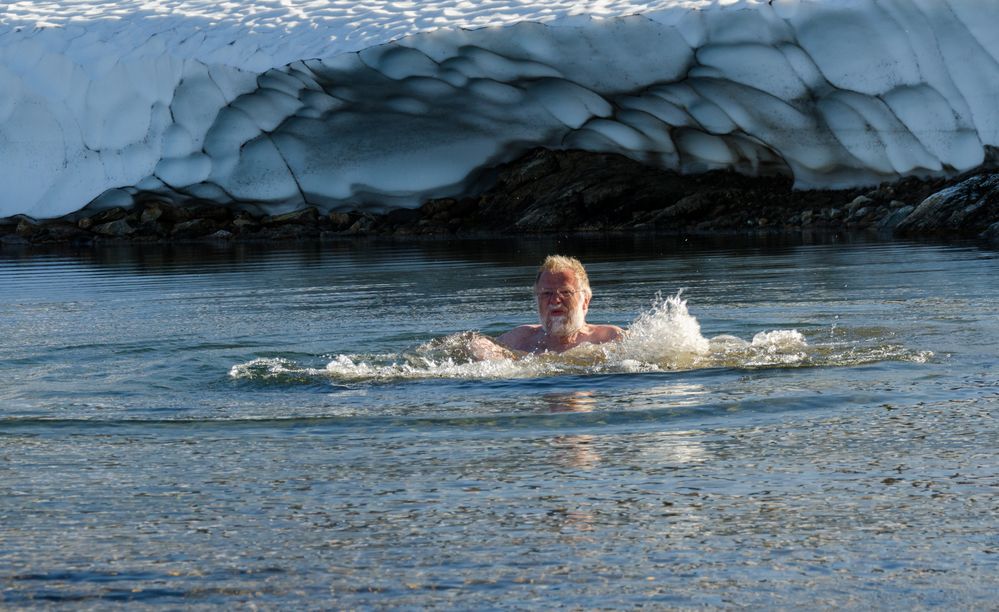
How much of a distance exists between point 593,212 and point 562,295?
15923 mm

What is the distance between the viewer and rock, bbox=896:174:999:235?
19.3 metres

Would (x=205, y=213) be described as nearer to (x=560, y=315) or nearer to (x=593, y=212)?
(x=593, y=212)

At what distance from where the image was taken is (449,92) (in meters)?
21.6

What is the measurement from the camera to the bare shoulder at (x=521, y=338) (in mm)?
8227

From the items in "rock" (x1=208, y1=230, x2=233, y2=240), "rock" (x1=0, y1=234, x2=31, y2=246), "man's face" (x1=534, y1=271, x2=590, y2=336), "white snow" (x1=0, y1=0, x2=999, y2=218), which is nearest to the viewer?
"man's face" (x1=534, y1=271, x2=590, y2=336)

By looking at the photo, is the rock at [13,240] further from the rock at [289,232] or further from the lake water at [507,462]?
the lake water at [507,462]

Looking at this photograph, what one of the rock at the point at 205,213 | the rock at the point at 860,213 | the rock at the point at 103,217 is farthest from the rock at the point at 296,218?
the rock at the point at 860,213

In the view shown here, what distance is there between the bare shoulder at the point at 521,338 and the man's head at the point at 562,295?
15cm

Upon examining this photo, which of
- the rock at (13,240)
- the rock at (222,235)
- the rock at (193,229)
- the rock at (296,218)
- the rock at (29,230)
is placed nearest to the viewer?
the rock at (296,218)

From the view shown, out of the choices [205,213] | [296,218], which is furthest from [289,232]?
[205,213]

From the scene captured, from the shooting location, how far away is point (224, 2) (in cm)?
2633

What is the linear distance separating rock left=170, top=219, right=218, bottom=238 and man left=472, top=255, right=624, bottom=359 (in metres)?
18.7

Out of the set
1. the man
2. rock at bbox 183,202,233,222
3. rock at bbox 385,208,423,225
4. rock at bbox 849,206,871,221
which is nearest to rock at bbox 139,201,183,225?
rock at bbox 183,202,233,222

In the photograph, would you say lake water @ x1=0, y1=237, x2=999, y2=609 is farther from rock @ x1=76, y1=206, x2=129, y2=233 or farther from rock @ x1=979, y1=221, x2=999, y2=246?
rock @ x1=76, y1=206, x2=129, y2=233
